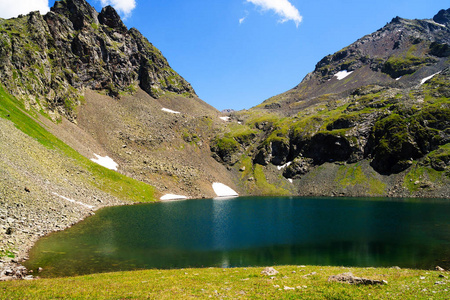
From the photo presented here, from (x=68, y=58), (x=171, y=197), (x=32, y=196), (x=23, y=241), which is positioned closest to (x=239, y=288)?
(x=23, y=241)

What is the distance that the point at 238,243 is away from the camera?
1577 inches

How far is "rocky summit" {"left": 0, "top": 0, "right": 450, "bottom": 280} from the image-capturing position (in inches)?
A: 2793

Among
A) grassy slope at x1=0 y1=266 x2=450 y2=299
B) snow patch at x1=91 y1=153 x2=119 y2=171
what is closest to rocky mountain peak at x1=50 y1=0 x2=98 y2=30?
snow patch at x1=91 y1=153 x2=119 y2=171

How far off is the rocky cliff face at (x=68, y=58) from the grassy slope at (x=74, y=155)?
52.6 feet

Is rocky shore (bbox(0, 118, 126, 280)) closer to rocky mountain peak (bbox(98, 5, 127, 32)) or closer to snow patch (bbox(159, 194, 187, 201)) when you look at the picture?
snow patch (bbox(159, 194, 187, 201))

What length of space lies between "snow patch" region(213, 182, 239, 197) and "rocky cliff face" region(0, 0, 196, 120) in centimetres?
7996

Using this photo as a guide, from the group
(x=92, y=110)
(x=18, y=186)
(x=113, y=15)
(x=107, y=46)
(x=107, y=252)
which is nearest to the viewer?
(x=107, y=252)

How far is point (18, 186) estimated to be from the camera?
45.3 m

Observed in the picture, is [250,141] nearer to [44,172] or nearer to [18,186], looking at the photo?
[44,172]

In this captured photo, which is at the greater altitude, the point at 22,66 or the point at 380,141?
the point at 22,66

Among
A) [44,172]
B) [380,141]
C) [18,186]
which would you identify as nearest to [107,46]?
[44,172]

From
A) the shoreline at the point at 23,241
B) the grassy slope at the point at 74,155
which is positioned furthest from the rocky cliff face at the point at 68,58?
the shoreline at the point at 23,241

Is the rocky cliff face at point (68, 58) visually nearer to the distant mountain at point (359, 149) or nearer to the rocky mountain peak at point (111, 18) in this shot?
the rocky mountain peak at point (111, 18)

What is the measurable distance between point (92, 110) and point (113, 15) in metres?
105
